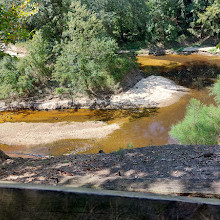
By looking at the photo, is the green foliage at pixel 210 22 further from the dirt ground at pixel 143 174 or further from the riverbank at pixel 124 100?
the dirt ground at pixel 143 174

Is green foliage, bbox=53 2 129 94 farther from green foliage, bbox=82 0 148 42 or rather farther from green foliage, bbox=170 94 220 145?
green foliage, bbox=170 94 220 145

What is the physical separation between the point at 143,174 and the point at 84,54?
13.2 meters

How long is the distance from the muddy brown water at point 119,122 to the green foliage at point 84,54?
219 cm

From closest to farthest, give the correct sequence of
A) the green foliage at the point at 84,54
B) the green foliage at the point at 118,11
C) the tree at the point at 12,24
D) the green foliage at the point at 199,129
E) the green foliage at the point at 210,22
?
1. the tree at the point at 12,24
2. the green foliage at the point at 199,129
3. the green foliage at the point at 84,54
4. the green foliage at the point at 118,11
5. the green foliage at the point at 210,22

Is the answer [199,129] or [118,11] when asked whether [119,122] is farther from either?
[118,11]

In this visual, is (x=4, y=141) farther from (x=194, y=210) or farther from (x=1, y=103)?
(x=194, y=210)

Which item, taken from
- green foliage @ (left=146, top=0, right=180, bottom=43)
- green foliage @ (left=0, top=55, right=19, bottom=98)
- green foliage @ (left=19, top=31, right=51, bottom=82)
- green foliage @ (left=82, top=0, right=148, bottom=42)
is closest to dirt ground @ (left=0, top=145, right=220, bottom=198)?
green foliage @ (left=0, top=55, right=19, bottom=98)

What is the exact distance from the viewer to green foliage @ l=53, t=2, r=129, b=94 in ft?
50.9

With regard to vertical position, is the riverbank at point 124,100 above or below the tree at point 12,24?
below

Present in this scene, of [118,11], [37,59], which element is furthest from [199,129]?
[118,11]

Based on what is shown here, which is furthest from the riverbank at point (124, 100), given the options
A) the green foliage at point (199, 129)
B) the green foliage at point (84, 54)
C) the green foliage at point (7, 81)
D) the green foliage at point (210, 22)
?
the green foliage at point (210, 22)

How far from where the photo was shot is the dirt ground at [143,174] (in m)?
1.74

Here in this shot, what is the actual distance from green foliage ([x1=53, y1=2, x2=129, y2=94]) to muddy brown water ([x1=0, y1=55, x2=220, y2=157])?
7.17ft

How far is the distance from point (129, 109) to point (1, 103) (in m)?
9.46
